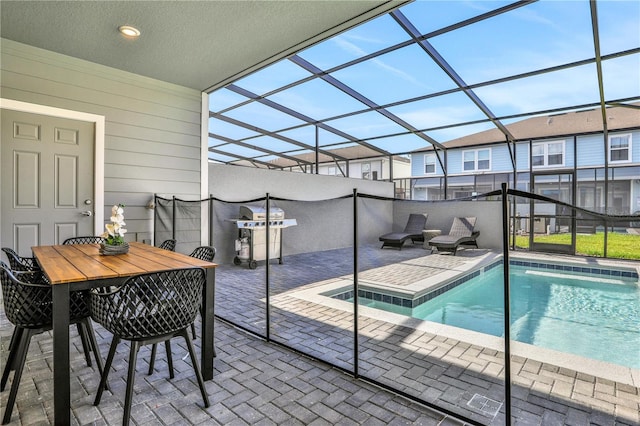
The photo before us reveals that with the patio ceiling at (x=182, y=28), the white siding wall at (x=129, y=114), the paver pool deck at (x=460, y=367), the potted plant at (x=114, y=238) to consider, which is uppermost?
the patio ceiling at (x=182, y=28)

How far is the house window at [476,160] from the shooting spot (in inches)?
388

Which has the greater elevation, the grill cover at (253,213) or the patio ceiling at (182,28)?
the patio ceiling at (182,28)

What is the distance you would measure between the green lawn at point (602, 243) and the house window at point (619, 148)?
6.03ft

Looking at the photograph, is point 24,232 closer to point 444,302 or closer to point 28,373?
point 28,373

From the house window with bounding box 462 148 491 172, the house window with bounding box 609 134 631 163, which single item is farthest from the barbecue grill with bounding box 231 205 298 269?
the house window with bounding box 609 134 631 163

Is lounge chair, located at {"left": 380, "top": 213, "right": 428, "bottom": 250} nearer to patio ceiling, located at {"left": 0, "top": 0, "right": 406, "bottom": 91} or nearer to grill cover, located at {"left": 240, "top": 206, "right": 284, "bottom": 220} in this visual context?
grill cover, located at {"left": 240, "top": 206, "right": 284, "bottom": 220}

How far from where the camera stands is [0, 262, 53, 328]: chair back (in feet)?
6.19

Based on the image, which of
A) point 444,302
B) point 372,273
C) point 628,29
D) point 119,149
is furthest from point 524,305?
point 119,149

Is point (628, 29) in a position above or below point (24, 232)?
above

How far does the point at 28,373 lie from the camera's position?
2295 mm

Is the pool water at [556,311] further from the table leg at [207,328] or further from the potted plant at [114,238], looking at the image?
the potted plant at [114,238]

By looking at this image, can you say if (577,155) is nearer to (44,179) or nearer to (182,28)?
(182,28)

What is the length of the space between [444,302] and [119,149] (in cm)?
506

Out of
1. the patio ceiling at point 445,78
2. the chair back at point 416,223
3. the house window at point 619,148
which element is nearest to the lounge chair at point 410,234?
the chair back at point 416,223
